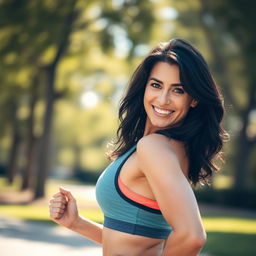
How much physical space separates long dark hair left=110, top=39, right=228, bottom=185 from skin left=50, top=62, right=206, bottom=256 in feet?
0.13

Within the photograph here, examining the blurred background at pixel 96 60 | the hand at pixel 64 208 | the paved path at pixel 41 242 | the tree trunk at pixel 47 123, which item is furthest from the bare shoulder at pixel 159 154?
the tree trunk at pixel 47 123

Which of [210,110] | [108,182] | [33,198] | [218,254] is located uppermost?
[210,110]

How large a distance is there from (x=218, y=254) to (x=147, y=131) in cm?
711

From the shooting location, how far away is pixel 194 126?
2521 mm

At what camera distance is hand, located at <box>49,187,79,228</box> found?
9.50ft

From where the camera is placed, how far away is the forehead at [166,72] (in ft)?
8.35

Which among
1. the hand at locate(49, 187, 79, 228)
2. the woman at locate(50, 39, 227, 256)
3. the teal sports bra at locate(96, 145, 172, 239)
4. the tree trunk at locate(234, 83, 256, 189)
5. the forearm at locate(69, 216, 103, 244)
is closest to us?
the woman at locate(50, 39, 227, 256)

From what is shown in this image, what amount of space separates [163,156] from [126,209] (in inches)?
13.7

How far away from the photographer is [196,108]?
103 inches

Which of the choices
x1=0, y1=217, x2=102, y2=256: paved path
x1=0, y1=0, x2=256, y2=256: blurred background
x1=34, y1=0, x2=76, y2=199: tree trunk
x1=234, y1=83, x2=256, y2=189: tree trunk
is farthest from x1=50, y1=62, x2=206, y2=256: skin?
x1=234, y1=83, x2=256, y2=189: tree trunk

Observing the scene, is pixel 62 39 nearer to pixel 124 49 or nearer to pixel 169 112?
pixel 124 49

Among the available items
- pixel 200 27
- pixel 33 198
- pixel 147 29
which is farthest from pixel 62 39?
pixel 200 27

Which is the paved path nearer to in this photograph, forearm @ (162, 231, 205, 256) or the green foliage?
forearm @ (162, 231, 205, 256)

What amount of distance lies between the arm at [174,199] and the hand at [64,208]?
0.76 metres
